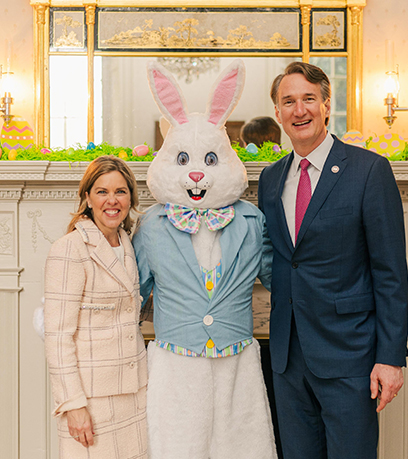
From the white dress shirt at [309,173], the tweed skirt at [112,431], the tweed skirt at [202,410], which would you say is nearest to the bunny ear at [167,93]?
the white dress shirt at [309,173]

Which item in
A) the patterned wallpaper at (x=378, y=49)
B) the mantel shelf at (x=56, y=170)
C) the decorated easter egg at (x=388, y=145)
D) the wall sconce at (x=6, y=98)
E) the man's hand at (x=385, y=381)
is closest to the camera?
the man's hand at (x=385, y=381)

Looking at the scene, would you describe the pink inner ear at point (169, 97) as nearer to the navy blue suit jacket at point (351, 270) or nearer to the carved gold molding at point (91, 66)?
the navy blue suit jacket at point (351, 270)

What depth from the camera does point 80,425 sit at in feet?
5.17

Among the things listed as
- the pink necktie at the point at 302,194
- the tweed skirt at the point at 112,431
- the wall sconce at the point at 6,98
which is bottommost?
the tweed skirt at the point at 112,431

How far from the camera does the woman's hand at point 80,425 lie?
158 centimetres

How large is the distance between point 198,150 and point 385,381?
3.22 feet

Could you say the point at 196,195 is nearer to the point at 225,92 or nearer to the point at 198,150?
the point at 198,150

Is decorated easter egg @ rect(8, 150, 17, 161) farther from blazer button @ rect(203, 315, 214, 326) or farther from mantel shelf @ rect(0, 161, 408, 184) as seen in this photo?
blazer button @ rect(203, 315, 214, 326)

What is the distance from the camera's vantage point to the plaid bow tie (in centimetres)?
175

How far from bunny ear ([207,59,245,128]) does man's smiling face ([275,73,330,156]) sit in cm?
18

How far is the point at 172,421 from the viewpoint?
1.70m

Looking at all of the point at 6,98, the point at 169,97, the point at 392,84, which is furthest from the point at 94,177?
the point at 392,84

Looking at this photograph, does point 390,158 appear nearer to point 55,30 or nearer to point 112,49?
point 112,49

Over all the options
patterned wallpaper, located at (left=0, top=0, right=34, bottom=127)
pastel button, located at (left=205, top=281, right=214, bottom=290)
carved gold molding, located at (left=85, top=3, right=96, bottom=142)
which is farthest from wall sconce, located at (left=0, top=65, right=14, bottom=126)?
pastel button, located at (left=205, top=281, right=214, bottom=290)
